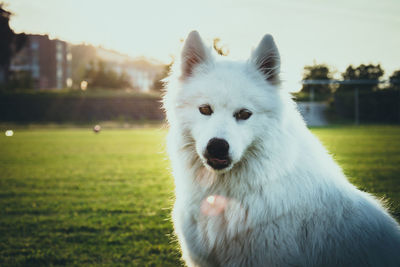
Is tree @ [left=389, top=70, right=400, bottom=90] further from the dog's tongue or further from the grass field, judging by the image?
the dog's tongue

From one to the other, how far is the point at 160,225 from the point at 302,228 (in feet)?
8.05

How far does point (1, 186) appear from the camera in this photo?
22.0 feet

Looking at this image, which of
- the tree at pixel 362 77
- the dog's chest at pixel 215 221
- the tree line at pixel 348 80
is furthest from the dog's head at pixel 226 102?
the tree at pixel 362 77

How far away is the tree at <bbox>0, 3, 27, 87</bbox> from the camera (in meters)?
27.0

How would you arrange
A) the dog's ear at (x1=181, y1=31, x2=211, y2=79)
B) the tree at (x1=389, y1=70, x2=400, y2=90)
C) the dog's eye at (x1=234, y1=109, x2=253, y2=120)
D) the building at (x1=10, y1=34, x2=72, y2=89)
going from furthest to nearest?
the building at (x1=10, y1=34, x2=72, y2=89) → the tree at (x1=389, y1=70, x2=400, y2=90) → the dog's ear at (x1=181, y1=31, x2=211, y2=79) → the dog's eye at (x1=234, y1=109, x2=253, y2=120)

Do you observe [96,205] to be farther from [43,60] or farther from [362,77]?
[43,60]

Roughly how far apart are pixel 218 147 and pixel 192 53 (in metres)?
0.84

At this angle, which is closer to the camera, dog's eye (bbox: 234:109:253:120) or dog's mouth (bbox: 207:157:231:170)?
dog's mouth (bbox: 207:157:231:170)

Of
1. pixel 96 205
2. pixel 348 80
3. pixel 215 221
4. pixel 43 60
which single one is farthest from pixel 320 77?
pixel 43 60

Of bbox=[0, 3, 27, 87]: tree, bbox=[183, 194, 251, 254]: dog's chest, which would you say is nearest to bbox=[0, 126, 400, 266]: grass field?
bbox=[183, 194, 251, 254]: dog's chest

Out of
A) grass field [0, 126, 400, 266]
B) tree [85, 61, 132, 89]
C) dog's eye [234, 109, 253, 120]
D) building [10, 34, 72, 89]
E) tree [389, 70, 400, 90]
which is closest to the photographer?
dog's eye [234, 109, 253, 120]

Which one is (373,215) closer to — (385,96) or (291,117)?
(291,117)

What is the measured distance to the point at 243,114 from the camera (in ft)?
7.72

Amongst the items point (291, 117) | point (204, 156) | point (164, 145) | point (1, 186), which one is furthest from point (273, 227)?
point (1, 186)
